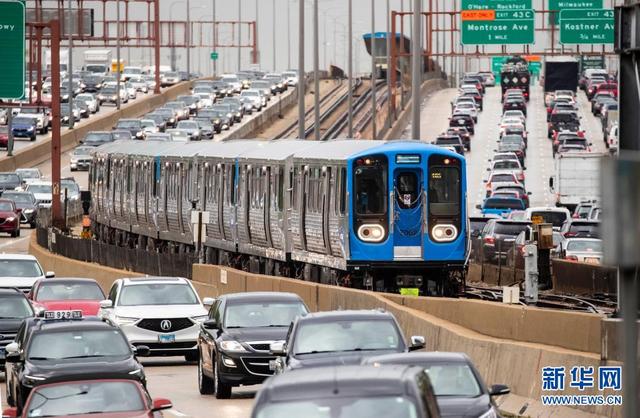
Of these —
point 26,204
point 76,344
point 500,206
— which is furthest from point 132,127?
point 76,344

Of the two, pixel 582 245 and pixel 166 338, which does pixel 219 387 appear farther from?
pixel 582 245

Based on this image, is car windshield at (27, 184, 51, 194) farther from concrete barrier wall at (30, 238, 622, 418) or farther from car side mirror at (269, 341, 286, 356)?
car side mirror at (269, 341, 286, 356)

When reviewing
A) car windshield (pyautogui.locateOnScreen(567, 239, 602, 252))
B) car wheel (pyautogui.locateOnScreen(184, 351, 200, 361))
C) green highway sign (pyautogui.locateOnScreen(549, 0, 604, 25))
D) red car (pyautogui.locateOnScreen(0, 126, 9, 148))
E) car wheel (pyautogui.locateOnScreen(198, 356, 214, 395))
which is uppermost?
green highway sign (pyautogui.locateOnScreen(549, 0, 604, 25))

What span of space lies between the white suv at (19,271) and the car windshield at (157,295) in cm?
955

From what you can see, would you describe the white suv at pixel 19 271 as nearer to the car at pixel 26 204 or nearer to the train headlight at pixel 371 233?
the train headlight at pixel 371 233

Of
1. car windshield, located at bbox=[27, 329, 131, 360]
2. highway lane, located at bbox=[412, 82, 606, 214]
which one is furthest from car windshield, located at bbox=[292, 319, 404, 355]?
highway lane, located at bbox=[412, 82, 606, 214]

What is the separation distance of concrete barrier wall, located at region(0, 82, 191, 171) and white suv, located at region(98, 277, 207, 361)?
62.6 metres

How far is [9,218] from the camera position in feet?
215

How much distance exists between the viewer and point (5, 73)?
47094 millimetres

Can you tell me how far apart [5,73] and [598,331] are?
30.8m

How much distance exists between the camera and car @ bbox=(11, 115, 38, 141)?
103m

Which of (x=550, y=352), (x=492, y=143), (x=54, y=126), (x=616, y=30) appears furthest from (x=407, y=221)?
(x=492, y=143)

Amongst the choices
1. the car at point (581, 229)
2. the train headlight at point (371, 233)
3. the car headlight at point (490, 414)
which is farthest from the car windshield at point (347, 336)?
the car at point (581, 229)

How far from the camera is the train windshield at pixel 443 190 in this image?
3419cm
